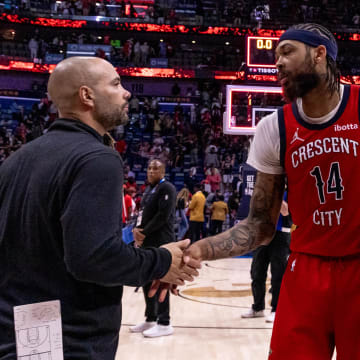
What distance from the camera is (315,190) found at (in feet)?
6.97

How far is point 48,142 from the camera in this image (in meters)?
1.82

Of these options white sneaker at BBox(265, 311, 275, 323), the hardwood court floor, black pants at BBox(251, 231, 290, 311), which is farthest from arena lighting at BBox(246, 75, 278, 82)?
white sneaker at BBox(265, 311, 275, 323)

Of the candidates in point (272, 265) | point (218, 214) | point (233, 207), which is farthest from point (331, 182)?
point (233, 207)

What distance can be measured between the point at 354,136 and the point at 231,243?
29.7 inches

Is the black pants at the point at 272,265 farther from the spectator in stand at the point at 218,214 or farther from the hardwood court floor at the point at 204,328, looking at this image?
the spectator in stand at the point at 218,214

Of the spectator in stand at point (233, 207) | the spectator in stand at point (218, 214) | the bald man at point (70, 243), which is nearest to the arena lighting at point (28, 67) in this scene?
the spectator in stand at point (233, 207)

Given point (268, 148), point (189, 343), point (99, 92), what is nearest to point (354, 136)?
point (268, 148)

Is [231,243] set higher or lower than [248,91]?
lower

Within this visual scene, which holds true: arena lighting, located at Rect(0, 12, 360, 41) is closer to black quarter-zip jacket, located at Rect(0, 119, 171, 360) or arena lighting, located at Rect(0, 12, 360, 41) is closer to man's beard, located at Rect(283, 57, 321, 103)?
man's beard, located at Rect(283, 57, 321, 103)

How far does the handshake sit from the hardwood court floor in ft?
8.55

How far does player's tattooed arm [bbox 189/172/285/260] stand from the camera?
2.39 meters

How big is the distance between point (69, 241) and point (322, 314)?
3.44ft

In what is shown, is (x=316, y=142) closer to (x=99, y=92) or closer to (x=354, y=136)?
(x=354, y=136)

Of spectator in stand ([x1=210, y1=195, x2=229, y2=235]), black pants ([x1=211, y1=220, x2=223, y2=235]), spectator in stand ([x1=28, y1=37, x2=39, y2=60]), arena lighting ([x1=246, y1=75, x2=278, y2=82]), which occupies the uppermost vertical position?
spectator in stand ([x1=28, y1=37, x2=39, y2=60])
